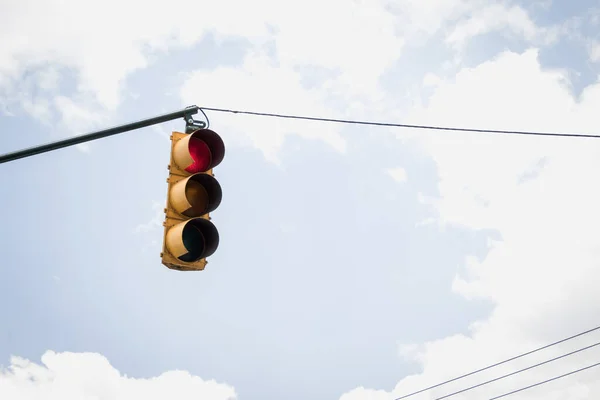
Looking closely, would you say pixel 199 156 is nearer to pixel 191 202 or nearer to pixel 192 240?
pixel 191 202

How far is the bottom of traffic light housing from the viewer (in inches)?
183

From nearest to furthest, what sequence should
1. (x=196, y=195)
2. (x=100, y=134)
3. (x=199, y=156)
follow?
(x=196, y=195) → (x=199, y=156) → (x=100, y=134)

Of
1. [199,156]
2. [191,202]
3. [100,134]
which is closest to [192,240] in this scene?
[191,202]

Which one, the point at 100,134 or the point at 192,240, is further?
the point at 100,134

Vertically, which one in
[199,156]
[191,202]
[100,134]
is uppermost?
[100,134]

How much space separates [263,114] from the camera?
7312mm

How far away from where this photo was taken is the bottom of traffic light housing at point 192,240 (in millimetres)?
4637

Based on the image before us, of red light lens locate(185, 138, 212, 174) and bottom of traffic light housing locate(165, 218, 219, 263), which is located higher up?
red light lens locate(185, 138, 212, 174)

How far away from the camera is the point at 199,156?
202 inches

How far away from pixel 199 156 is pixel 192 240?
763mm

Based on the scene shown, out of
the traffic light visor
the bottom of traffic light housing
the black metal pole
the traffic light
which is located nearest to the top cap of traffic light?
the traffic light

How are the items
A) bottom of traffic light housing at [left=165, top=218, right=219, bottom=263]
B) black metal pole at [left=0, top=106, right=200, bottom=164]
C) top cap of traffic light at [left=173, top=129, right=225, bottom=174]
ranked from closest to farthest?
bottom of traffic light housing at [left=165, top=218, right=219, bottom=263] < top cap of traffic light at [left=173, top=129, right=225, bottom=174] < black metal pole at [left=0, top=106, right=200, bottom=164]

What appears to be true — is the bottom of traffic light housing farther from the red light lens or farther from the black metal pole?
the black metal pole

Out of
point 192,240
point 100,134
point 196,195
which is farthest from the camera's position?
point 100,134
